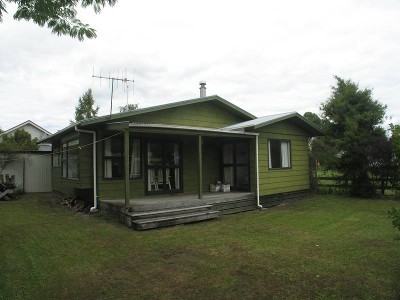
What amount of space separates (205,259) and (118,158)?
5.39m

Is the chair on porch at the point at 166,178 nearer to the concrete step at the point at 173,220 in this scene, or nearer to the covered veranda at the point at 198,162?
the covered veranda at the point at 198,162

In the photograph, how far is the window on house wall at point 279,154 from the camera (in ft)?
35.7

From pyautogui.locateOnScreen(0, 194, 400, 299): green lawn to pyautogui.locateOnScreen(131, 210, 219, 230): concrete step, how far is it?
0.78 ft

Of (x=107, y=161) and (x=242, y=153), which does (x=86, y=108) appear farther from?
(x=242, y=153)

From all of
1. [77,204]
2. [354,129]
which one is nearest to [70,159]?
[77,204]

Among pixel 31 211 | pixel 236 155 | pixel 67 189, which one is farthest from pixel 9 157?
pixel 236 155

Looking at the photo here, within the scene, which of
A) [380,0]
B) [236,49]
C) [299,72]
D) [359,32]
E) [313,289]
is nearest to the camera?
[313,289]

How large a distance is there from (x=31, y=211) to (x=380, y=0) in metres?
10.7

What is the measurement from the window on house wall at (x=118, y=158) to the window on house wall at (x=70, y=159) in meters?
1.13

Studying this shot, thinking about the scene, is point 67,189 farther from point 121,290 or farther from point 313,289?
point 313,289

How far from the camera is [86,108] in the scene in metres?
33.6

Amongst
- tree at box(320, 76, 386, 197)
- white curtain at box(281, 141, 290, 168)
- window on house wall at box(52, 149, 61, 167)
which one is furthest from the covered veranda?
window on house wall at box(52, 149, 61, 167)

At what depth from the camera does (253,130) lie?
32.7ft

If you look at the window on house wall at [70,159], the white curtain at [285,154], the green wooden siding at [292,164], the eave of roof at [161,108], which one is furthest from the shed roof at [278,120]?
the window on house wall at [70,159]
